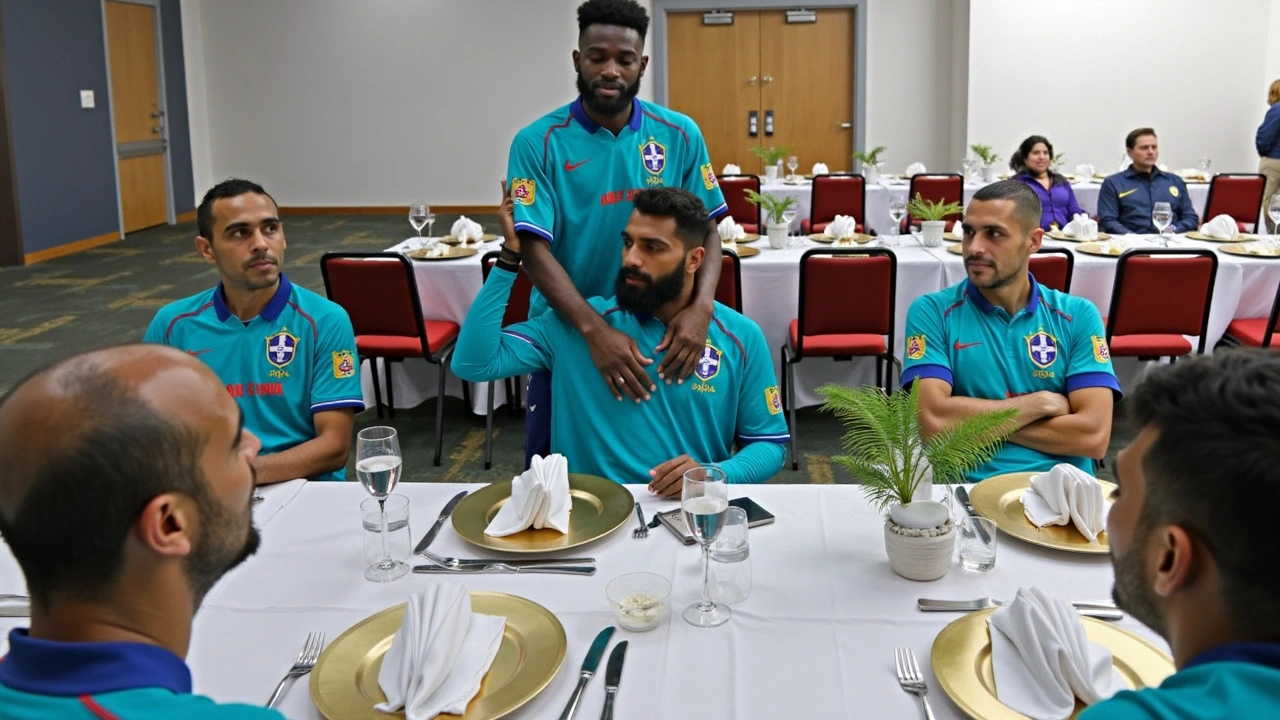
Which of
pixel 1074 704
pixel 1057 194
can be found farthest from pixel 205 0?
pixel 1074 704

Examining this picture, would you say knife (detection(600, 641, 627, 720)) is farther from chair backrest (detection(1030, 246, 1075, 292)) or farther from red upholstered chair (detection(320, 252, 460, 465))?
chair backrest (detection(1030, 246, 1075, 292))

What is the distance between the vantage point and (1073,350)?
262 cm

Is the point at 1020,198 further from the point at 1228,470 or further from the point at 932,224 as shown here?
the point at 932,224

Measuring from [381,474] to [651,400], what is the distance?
0.91 metres

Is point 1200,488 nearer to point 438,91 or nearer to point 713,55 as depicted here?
point 713,55

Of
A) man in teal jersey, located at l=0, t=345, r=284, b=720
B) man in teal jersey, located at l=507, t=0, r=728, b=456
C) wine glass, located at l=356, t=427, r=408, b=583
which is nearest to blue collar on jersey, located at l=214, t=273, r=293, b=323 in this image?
man in teal jersey, located at l=507, t=0, r=728, b=456

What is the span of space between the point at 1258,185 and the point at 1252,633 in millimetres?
7338

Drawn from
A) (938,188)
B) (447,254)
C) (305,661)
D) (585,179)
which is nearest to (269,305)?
(585,179)

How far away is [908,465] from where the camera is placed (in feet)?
5.64

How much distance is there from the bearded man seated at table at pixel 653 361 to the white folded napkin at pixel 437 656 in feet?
3.54

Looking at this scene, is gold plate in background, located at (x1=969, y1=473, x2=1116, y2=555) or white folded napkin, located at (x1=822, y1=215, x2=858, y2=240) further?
white folded napkin, located at (x1=822, y1=215, x2=858, y2=240)

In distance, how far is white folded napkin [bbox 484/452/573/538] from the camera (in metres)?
1.85

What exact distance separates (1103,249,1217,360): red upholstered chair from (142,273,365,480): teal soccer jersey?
321cm

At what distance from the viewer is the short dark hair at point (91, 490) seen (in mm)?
931
